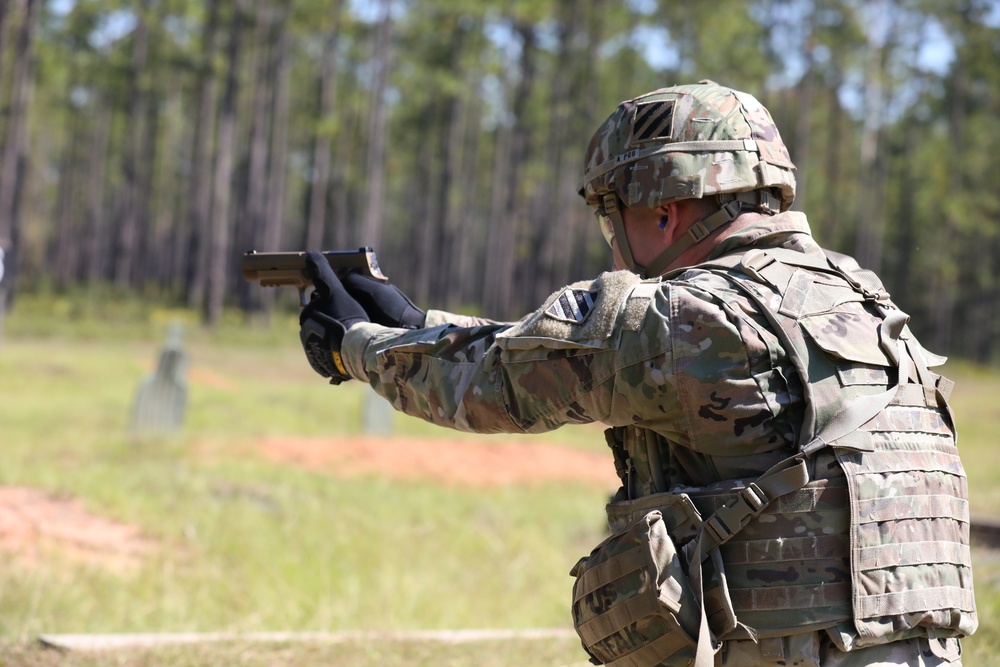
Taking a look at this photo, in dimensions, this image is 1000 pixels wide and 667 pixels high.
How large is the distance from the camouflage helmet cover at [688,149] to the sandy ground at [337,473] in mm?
4940

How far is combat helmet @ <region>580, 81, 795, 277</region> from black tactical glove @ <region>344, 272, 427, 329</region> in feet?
1.79

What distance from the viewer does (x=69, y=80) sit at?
146 ft

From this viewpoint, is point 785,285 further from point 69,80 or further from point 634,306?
point 69,80

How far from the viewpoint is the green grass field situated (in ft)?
16.0

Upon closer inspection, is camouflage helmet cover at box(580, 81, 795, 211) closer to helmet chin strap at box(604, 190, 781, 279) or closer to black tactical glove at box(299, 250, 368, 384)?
helmet chin strap at box(604, 190, 781, 279)

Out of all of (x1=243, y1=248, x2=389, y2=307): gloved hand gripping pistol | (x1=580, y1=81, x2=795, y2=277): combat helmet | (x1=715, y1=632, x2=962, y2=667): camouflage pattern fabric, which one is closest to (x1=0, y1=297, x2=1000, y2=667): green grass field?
(x1=243, y1=248, x2=389, y2=307): gloved hand gripping pistol

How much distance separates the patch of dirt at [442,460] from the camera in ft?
37.5

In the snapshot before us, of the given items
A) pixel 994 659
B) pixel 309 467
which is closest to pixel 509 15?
pixel 309 467

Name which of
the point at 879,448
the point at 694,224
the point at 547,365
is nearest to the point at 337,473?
the point at 694,224

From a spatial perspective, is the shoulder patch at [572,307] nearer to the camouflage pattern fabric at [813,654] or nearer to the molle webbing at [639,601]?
the molle webbing at [639,601]

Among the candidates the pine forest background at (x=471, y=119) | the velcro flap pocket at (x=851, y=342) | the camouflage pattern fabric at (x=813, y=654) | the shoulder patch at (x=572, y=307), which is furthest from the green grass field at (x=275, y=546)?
the pine forest background at (x=471, y=119)

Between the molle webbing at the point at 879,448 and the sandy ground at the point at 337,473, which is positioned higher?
the molle webbing at the point at 879,448

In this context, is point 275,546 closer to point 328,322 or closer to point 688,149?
point 328,322

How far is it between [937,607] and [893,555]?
172 millimetres
